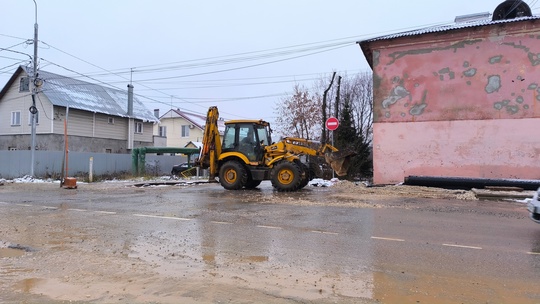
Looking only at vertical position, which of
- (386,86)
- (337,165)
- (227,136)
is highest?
(386,86)

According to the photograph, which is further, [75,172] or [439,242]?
[75,172]

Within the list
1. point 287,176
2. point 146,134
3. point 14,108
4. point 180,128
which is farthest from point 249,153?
point 180,128

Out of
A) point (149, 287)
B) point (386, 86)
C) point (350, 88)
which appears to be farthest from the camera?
point (350, 88)

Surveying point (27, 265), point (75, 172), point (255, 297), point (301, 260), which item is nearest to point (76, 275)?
point (27, 265)

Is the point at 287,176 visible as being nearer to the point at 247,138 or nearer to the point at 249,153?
the point at 249,153

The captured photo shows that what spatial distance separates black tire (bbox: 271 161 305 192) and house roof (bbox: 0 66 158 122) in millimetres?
22485

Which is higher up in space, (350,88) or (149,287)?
(350,88)

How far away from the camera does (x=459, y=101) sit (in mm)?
17078

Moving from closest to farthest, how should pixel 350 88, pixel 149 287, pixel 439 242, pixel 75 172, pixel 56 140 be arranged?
pixel 149 287 → pixel 439 242 → pixel 75 172 → pixel 56 140 → pixel 350 88

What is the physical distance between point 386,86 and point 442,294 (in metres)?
15.0

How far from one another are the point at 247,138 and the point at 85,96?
2425cm

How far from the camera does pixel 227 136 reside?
17.2 metres

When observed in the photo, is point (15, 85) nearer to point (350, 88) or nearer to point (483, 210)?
point (350, 88)

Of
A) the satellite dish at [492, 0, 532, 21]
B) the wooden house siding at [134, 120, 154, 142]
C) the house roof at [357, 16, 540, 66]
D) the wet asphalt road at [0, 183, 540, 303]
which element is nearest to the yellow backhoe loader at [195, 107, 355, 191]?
the wet asphalt road at [0, 183, 540, 303]
